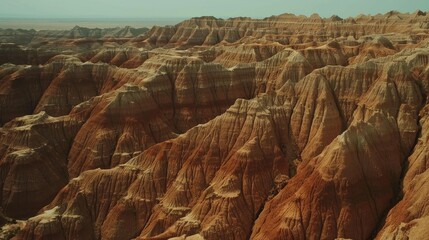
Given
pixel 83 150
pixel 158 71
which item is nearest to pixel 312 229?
pixel 83 150

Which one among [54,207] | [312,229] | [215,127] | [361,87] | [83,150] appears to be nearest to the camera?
[312,229]

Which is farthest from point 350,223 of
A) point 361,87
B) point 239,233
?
point 361,87

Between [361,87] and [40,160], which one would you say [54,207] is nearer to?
[40,160]

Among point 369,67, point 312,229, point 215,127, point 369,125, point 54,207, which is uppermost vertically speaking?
point 369,67

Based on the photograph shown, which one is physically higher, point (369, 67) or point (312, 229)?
point (369, 67)

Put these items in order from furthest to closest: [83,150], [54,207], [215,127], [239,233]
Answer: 1. [83,150]
2. [215,127]
3. [54,207]
4. [239,233]

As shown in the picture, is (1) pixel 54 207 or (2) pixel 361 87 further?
(2) pixel 361 87
